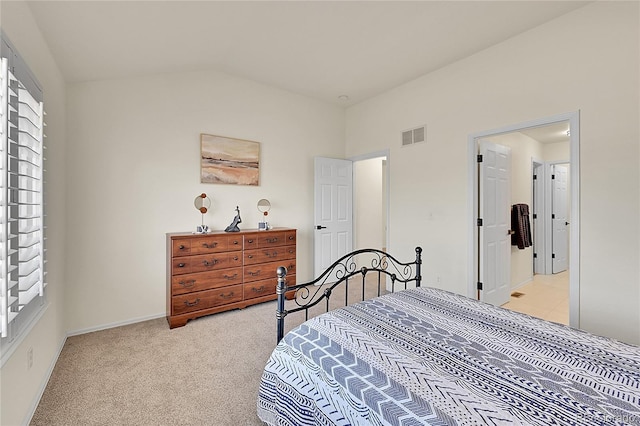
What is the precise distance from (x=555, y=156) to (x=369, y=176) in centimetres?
351

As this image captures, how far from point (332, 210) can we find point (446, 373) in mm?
3697

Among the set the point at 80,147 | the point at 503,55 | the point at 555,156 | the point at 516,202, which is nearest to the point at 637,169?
the point at 503,55

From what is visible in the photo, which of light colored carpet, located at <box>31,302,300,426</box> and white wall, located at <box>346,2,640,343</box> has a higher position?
white wall, located at <box>346,2,640,343</box>

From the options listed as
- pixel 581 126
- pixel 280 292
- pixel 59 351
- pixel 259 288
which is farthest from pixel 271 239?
pixel 581 126

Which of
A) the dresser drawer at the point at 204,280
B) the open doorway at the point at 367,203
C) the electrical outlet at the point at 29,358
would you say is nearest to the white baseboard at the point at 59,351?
the electrical outlet at the point at 29,358

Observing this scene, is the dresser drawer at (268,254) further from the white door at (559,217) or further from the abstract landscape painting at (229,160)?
the white door at (559,217)

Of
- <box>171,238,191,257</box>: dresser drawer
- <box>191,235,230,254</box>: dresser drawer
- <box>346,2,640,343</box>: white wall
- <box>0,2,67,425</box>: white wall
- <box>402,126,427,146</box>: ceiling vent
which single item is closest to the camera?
<box>0,2,67,425</box>: white wall

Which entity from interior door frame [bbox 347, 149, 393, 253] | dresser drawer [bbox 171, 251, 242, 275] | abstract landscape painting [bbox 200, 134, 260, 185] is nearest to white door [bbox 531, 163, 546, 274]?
interior door frame [bbox 347, 149, 393, 253]

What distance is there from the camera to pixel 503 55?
10.0ft

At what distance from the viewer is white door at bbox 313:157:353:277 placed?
465 centimetres

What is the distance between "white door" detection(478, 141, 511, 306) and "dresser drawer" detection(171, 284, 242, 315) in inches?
120

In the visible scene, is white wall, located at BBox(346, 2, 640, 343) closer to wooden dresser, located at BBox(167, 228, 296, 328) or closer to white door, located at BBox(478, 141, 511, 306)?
white door, located at BBox(478, 141, 511, 306)

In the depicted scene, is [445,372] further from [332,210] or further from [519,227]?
[519,227]

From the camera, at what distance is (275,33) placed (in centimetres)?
286
